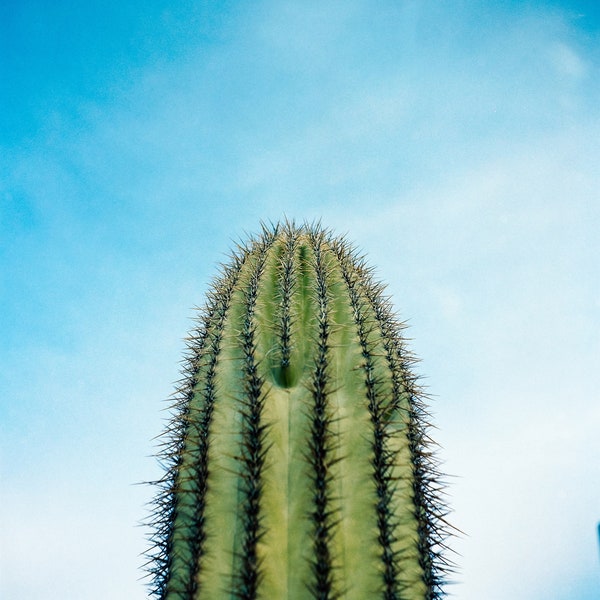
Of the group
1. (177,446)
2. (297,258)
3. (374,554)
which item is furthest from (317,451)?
(297,258)

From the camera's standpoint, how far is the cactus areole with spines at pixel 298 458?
2.28 m

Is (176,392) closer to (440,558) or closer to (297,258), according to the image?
(297,258)

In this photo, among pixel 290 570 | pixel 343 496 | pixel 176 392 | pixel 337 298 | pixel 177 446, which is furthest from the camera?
pixel 337 298

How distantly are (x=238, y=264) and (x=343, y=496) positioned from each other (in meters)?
1.81

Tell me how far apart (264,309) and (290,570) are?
58.8 inches

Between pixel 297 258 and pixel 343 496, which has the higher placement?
pixel 297 258

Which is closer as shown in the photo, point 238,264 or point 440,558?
point 440,558

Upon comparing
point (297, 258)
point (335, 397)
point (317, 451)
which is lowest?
point (317, 451)

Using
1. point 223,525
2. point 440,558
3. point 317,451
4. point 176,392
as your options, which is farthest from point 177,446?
point 440,558

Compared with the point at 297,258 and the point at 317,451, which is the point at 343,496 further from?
the point at 297,258

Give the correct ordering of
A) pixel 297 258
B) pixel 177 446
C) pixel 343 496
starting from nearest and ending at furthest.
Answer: pixel 343 496 < pixel 177 446 < pixel 297 258

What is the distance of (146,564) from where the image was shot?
2525 mm

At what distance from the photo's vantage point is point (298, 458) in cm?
254

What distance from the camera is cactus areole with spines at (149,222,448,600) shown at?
228 cm
